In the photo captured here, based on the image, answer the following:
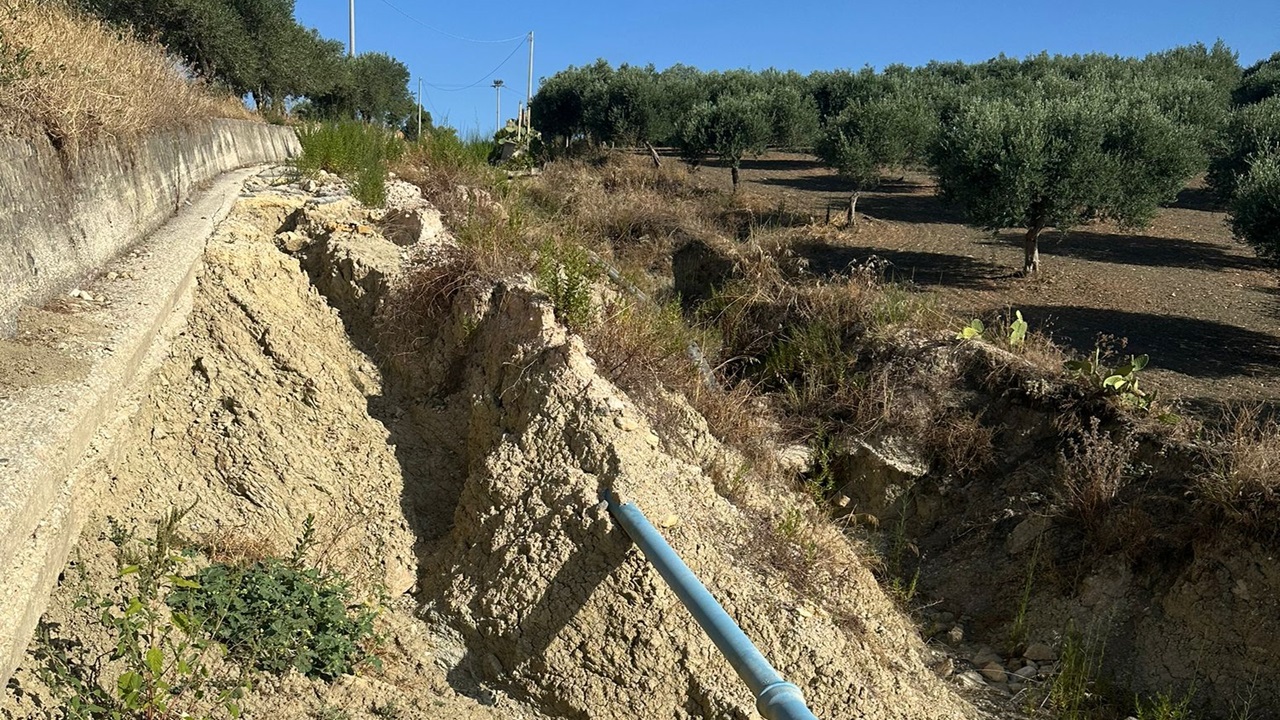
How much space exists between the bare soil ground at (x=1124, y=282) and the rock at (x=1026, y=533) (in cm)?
165

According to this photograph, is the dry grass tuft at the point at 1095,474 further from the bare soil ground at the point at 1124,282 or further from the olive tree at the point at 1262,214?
the olive tree at the point at 1262,214

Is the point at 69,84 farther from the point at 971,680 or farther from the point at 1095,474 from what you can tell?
the point at 1095,474

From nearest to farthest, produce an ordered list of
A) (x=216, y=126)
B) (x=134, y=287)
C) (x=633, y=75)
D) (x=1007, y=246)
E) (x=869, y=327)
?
(x=134, y=287)
(x=869, y=327)
(x=216, y=126)
(x=1007, y=246)
(x=633, y=75)

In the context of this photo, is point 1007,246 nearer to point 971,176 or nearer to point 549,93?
point 971,176

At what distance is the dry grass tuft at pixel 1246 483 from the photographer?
194 inches

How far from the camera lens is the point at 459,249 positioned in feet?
17.3

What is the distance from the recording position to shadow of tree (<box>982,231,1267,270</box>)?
12016 mm

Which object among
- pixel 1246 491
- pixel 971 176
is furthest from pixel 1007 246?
pixel 1246 491

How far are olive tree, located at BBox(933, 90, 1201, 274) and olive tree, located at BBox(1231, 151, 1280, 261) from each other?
137 centimetres

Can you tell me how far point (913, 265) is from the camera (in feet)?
38.9

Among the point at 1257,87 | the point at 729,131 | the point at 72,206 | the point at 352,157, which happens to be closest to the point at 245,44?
the point at 729,131

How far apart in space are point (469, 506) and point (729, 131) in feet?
52.1

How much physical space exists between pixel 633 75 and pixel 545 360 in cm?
2508

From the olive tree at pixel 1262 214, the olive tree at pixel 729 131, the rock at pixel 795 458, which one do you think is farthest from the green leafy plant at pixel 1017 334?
the olive tree at pixel 729 131
